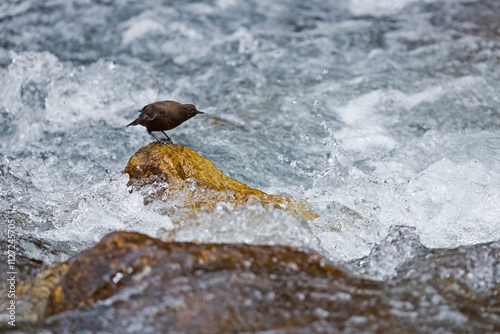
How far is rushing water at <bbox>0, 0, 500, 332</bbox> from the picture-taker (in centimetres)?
327

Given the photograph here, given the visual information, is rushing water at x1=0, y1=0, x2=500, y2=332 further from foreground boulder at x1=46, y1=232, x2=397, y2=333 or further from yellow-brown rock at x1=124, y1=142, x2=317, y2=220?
foreground boulder at x1=46, y1=232, x2=397, y2=333

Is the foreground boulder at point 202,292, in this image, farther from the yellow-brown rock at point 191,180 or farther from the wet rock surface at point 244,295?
the yellow-brown rock at point 191,180

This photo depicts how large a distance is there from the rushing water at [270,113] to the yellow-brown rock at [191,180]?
0.50ft

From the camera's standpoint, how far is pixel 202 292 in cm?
205

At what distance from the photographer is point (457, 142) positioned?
469cm

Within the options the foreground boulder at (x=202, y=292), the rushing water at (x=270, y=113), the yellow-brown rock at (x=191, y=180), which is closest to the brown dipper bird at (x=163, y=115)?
the yellow-brown rock at (x=191, y=180)

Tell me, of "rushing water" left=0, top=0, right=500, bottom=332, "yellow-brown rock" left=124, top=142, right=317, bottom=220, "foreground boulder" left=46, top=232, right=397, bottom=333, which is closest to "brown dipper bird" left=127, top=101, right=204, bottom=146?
"yellow-brown rock" left=124, top=142, right=317, bottom=220

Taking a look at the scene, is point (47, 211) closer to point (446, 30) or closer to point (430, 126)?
point (430, 126)

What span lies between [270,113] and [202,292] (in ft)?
11.6

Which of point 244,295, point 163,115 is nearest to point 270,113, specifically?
point 163,115

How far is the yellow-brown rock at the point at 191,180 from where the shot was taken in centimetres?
326

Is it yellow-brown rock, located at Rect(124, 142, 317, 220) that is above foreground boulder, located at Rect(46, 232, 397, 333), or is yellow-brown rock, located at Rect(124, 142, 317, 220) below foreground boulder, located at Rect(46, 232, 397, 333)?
below

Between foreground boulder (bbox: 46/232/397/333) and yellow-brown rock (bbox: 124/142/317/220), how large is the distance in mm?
976

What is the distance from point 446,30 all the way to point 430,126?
3.19 metres
